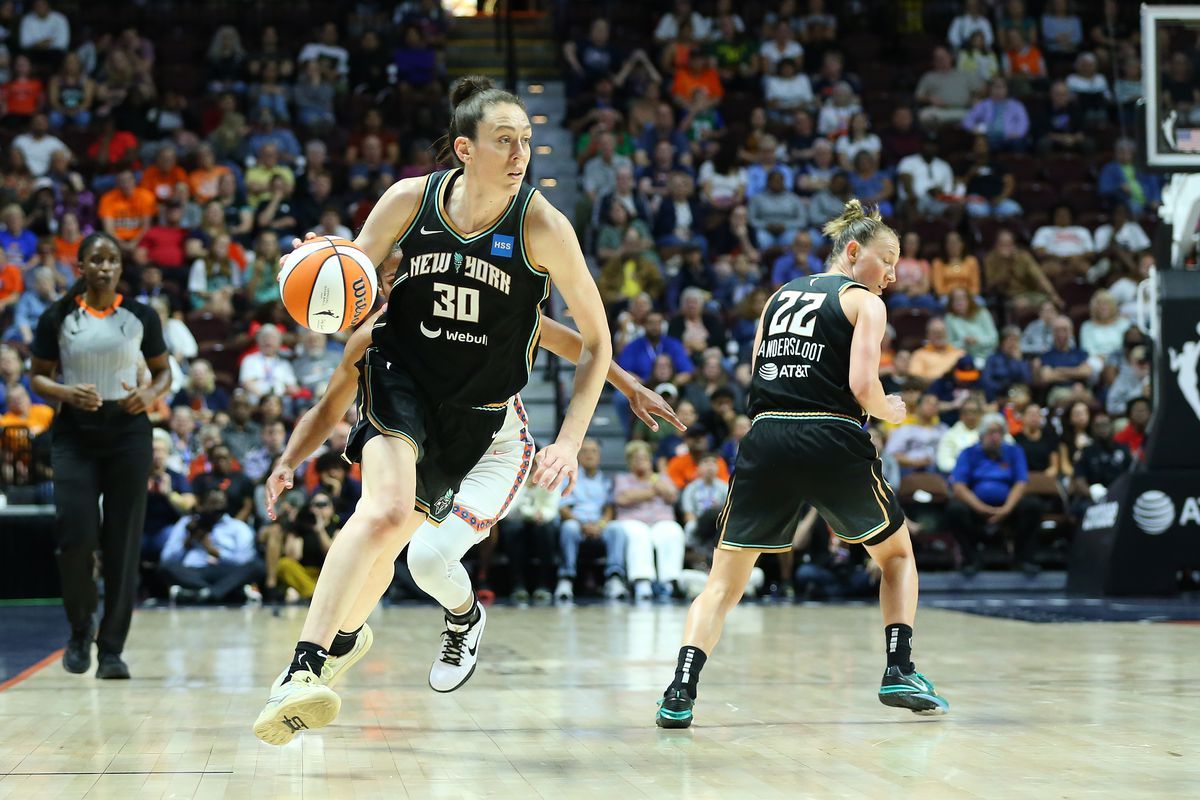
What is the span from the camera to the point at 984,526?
535 inches

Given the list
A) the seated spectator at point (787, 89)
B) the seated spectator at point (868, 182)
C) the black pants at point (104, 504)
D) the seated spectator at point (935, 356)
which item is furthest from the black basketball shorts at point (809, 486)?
the seated spectator at point (787, 89)

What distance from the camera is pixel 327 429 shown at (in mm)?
4883

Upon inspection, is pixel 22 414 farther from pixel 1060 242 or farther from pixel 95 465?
pixel 1060 242

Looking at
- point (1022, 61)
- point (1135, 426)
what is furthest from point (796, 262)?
point (1022, 61)

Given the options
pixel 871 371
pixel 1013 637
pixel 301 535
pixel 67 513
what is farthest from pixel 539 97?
pixel 871 371

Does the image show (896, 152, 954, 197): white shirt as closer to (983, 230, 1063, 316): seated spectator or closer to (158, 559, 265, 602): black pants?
(983, 230, 1063, 316): seated spectator

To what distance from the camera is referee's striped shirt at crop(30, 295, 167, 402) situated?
697cm

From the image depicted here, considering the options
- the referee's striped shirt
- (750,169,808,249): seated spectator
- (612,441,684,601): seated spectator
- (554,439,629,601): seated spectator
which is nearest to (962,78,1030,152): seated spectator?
(750,169,808,249): seated spectator

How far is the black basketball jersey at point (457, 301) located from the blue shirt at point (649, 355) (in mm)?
9450

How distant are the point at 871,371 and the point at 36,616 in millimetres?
7526

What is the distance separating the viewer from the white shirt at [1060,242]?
55.3 ft

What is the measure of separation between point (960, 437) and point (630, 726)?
925 centimetres

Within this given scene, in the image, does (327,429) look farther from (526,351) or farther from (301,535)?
(301,535)

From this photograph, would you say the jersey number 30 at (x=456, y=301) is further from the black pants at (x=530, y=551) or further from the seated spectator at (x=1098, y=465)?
the seated spectator at (x=1098, y=465)
